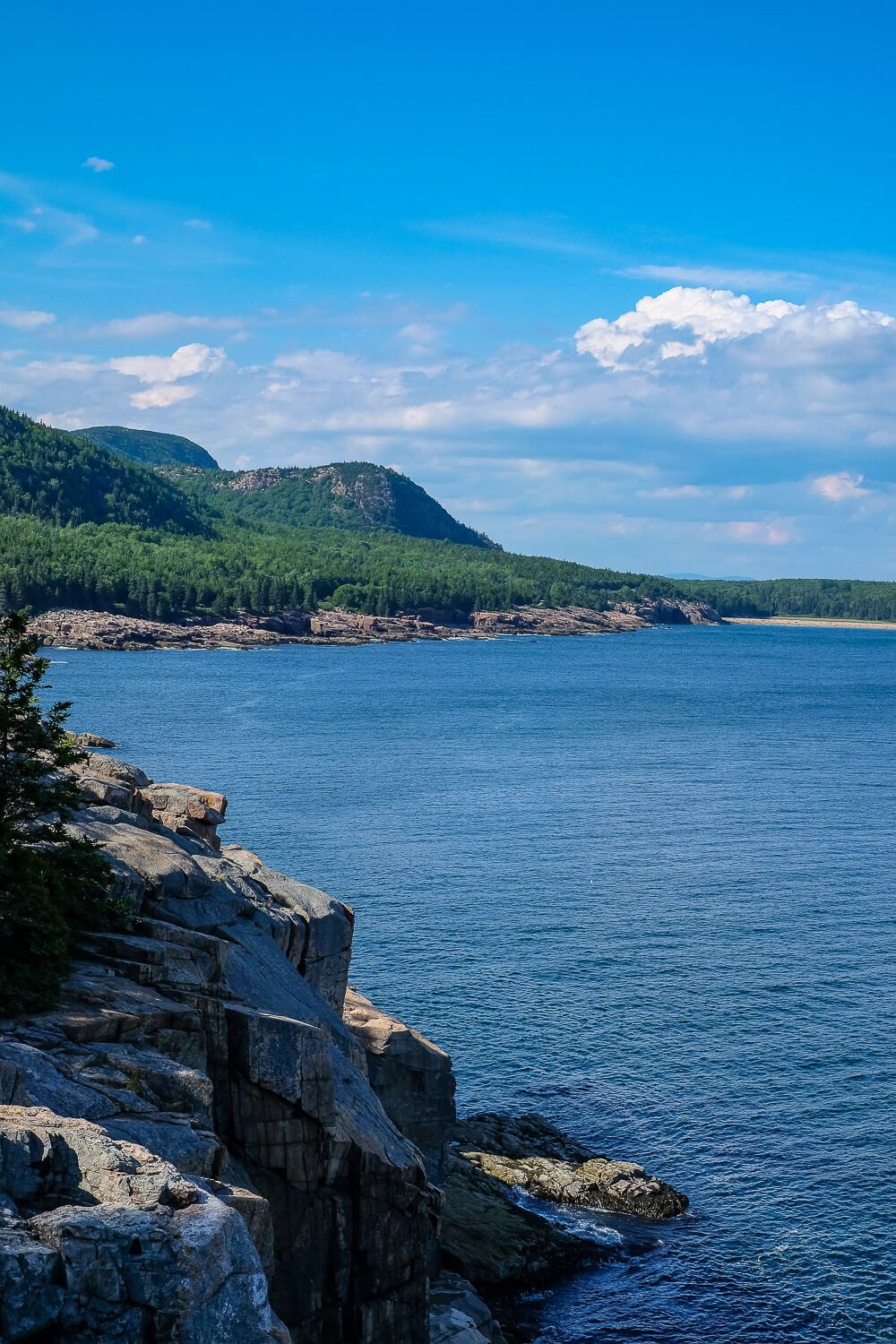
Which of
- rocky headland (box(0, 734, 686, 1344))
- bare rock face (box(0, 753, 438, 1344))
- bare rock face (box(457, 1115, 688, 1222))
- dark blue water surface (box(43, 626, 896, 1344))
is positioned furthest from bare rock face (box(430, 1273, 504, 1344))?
bare rock face (box(457, 1115, 688, 1222))

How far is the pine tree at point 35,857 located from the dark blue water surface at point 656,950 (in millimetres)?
16898

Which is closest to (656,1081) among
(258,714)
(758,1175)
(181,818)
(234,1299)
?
(758,1175)

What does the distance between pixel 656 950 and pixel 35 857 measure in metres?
38.2

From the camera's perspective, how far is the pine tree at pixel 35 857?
73.1 ft

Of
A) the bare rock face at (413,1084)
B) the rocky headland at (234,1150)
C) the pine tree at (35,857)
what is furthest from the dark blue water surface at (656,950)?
the pine tree at (35,857)

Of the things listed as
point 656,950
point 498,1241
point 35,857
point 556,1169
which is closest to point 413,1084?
point 498,1241

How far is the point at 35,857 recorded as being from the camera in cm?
2438

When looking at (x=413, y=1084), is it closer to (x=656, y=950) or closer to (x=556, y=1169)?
(x=556, y=1169)

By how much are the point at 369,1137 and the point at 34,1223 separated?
11.0m

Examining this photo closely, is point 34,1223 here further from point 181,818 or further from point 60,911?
point 181,818

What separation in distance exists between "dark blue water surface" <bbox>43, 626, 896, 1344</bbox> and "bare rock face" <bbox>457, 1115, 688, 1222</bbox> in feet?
2.85

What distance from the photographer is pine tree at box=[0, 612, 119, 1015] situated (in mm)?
22281

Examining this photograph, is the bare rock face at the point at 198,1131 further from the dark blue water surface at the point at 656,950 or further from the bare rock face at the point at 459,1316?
the dark blue water surface at the point at 656,950

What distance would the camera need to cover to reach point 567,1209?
37.3 metres
